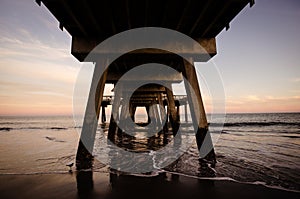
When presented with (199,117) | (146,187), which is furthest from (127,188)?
(199,117)

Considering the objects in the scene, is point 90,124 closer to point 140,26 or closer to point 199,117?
point 140,26

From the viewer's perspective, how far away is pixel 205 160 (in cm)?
546

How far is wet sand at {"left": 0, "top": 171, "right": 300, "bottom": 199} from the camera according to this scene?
3.28m

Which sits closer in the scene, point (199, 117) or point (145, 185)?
point (145, 185)

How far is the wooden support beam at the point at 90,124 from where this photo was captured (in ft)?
16.0

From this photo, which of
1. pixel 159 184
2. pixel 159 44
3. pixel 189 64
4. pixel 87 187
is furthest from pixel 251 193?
pixel 159 44

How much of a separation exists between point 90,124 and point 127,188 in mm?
1972

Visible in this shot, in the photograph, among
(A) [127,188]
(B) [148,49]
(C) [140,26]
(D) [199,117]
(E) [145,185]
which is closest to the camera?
(A) [127,188]

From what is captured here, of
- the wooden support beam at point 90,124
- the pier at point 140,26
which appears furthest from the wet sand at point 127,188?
the pier at point 140,26

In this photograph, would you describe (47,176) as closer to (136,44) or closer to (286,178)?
(136,44)

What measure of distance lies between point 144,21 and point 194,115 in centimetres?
259

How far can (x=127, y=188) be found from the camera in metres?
3.55

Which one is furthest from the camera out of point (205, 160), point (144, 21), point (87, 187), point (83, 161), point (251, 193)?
point (205, 160)

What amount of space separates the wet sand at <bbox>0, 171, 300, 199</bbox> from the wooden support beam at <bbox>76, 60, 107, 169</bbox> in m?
0.64
